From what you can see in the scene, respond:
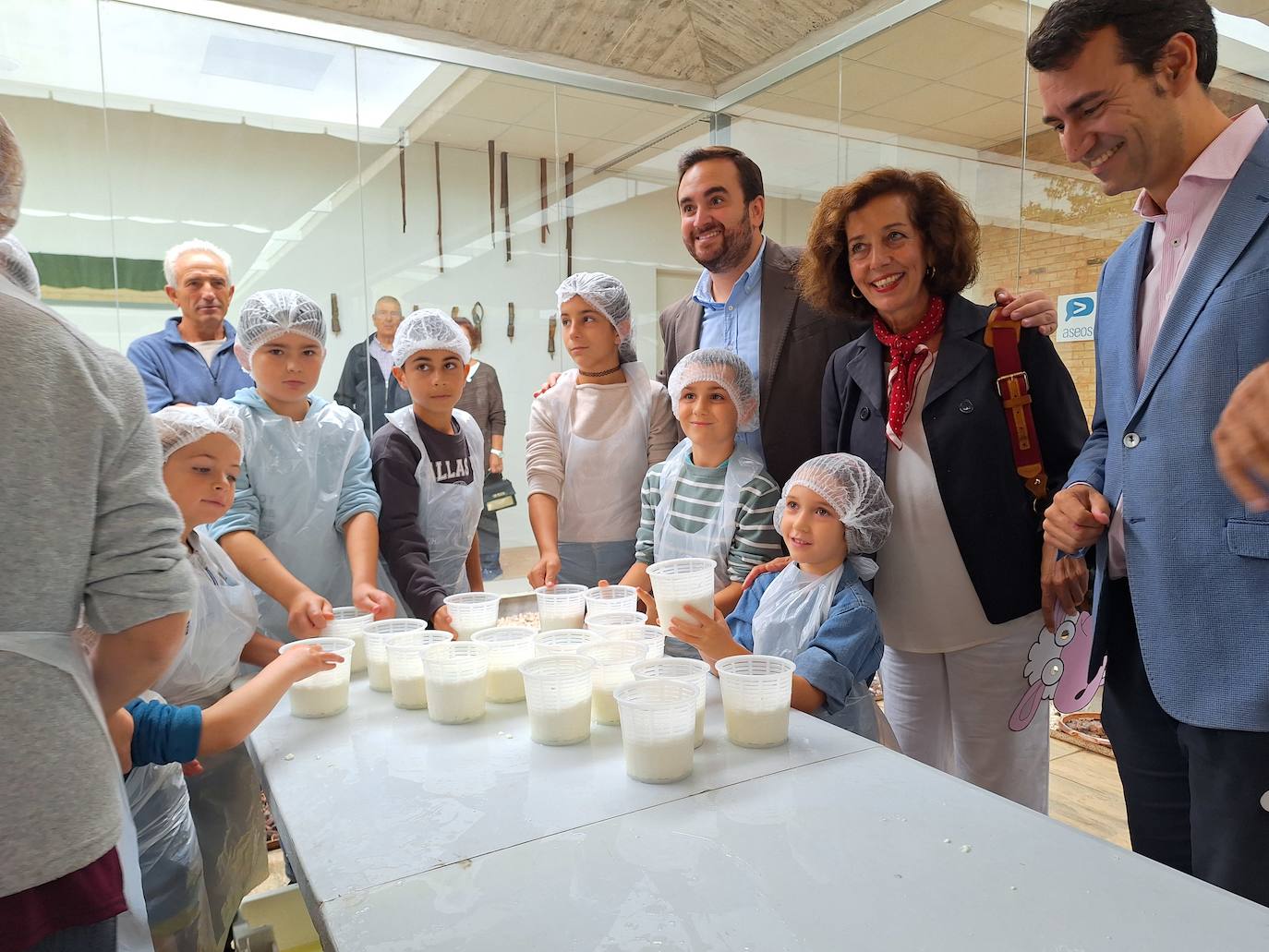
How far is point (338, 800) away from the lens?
1313mm

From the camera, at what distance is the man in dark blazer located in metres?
2.57

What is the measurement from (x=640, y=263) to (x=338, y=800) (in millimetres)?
5118

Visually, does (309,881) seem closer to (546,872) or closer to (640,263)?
(546,872)

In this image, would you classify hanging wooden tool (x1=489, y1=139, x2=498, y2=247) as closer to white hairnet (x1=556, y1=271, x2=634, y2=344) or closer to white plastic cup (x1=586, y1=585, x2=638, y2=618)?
white hairnet (x1=556, y1=271, x2=634, y2=344)

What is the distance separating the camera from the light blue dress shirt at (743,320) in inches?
103

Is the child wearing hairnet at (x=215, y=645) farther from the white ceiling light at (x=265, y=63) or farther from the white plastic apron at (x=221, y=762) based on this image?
the white ceiling light at (x=265, y=63)

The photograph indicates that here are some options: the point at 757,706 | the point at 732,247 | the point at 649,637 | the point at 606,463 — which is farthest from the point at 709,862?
the point at 732,247

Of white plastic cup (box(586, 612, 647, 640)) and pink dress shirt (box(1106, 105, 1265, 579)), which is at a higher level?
pink dress shirt (box(1106, 105, 1265, 579))

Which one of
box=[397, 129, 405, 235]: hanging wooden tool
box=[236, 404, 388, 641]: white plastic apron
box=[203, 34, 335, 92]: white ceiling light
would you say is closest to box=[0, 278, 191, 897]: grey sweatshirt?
box=[236, 404, 388, 641]: white plastic apron

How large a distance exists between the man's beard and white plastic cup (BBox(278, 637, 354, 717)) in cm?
170

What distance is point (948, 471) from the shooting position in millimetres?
2037

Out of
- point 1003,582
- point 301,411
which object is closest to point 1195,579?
point 1003,582

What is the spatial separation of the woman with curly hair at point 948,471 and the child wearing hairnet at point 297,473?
1.46 m

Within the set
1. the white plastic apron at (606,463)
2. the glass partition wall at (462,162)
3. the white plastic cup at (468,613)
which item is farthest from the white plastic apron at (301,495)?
the glass partition wall at (462,162)
